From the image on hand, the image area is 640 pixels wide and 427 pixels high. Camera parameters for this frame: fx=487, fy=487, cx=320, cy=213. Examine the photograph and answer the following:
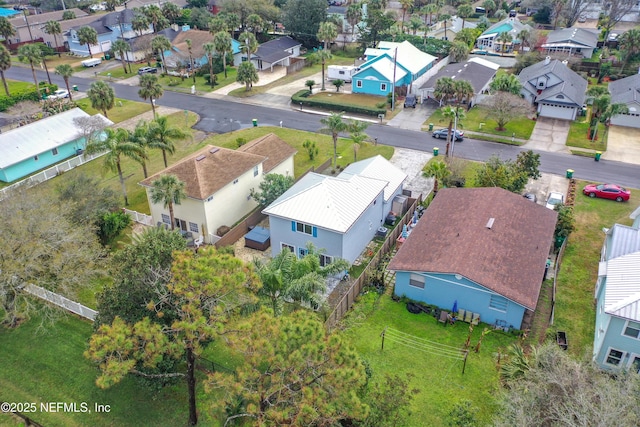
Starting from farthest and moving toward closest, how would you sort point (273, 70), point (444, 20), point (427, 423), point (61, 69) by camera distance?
point (444, 20) < point (273, 70) < point (61, 69) < point (427, 423)

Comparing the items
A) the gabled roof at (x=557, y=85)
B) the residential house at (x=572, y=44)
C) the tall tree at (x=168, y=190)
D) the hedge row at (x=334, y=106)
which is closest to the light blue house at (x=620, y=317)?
the tall tree at (x=168, y=190)

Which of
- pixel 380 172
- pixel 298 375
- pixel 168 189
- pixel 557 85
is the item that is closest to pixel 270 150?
pixel 380 172

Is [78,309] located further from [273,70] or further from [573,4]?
[573,4]

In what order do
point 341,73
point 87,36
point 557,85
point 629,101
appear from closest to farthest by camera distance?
point 629,101
point 557,85
point 341,73
point 87,36

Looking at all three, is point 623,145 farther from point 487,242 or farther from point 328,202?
point 328,202

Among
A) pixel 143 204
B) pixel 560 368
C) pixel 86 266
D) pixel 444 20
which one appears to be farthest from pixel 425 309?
pixel 444 20

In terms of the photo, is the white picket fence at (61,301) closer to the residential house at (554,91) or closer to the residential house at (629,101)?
the residential house at (554,91)
